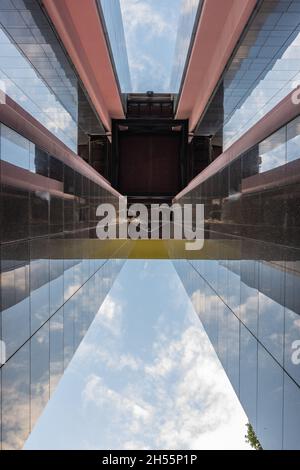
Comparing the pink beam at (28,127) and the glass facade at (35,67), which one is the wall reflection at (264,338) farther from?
the glass facade at (35,67)

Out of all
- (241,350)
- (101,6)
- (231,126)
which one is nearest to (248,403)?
(241,350)

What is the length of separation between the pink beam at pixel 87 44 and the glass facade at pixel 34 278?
29.9 ft

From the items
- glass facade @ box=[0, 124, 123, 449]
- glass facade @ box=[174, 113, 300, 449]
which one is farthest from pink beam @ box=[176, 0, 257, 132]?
glass facade @ box=[0, 124, 123, 449]

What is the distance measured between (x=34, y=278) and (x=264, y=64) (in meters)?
15.4

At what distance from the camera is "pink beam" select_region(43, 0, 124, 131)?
59.4 ft

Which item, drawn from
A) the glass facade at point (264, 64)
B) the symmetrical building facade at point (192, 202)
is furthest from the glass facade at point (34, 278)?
the glass facade at point (264, 64)

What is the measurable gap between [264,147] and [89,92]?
70.1 ft

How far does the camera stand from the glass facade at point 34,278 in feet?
19.6

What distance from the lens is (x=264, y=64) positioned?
1889 cm

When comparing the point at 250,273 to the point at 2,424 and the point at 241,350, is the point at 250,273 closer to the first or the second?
the point at 241,350

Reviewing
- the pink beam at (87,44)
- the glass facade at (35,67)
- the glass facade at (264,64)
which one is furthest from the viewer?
the pink beam at (87,44)

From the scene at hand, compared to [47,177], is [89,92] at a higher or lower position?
higher

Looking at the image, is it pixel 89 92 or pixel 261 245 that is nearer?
pixel 261 245

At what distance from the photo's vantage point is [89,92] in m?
26.8
